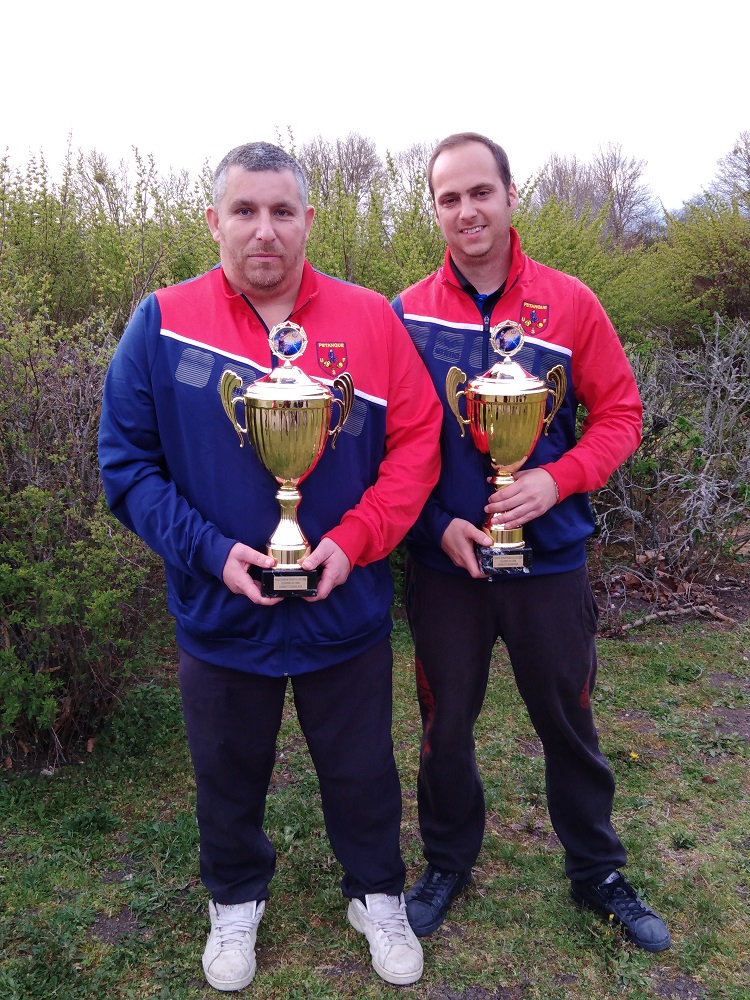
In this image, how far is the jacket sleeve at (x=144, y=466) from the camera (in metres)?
2.03

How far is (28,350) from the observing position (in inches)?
126

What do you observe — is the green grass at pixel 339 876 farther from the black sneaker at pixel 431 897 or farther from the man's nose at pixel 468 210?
the man's nose at pixel 468 210

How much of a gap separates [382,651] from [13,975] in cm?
141

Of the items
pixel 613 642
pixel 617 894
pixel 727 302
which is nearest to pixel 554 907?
pixel 617 894

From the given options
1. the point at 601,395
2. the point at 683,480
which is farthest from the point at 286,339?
the point at 683,480

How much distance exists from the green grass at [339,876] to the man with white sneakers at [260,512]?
0.19 m

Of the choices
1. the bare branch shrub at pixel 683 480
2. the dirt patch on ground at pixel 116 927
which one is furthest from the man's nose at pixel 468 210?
the bare branch shrub at pixel 683 480

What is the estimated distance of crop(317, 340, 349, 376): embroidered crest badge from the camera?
2145mm

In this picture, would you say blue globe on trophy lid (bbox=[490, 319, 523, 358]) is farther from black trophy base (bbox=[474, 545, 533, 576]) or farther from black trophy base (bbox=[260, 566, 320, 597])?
black trophy base (bbox=[260, 566, 320, 597])

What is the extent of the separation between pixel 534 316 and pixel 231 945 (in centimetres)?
200

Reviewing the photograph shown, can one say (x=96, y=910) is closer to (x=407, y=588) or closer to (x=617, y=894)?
(x=407, y=588)

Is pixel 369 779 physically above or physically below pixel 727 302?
below

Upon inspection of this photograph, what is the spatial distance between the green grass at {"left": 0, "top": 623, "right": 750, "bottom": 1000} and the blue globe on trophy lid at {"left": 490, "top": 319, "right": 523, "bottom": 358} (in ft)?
5.74

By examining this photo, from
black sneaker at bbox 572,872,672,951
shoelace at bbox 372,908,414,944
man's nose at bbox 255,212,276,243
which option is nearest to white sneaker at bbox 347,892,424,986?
shoelace at bbox 372,908,414,944
